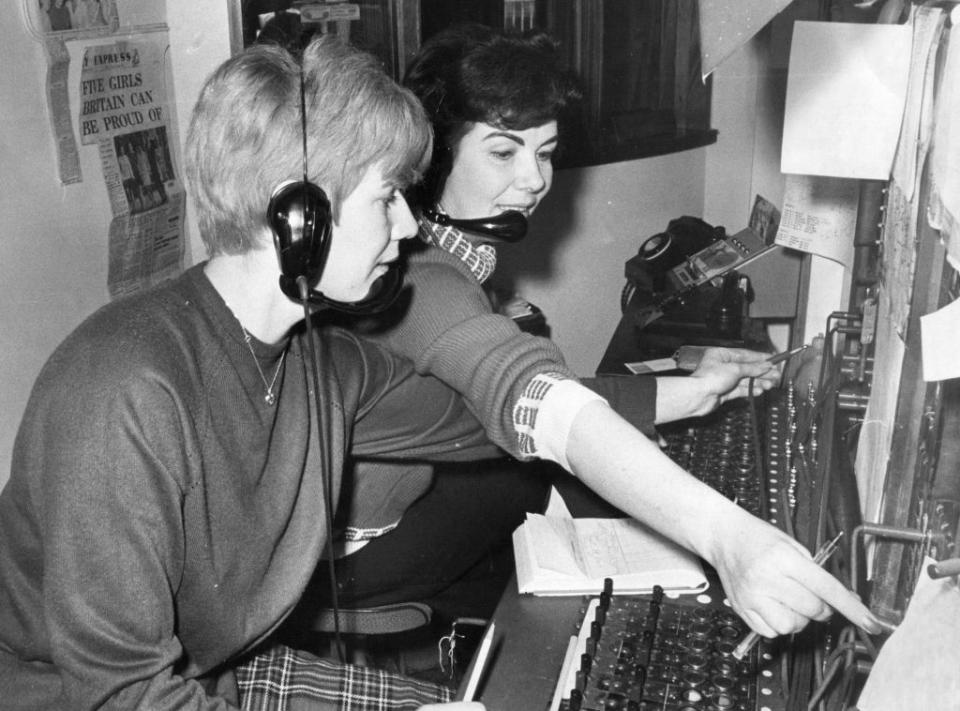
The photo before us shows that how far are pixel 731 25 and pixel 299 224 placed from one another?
1.42 feet

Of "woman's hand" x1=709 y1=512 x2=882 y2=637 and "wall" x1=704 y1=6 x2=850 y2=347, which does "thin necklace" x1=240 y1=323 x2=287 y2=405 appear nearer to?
"woman's hand" x1=709 y1=512 x2=882 y2=637

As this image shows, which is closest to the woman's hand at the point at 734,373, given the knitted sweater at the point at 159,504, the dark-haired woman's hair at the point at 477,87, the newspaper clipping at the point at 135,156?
the dark-haired woman's hair at the point at 477,87

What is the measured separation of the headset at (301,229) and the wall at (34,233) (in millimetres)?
696

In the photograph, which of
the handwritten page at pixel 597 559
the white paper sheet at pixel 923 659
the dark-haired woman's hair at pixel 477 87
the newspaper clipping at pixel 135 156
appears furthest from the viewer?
the newspaper clipping at pixel 135 156

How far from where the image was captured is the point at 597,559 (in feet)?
3.71

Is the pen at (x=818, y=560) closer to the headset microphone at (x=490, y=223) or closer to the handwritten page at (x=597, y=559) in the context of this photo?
the handwritten page at (x=597, y=559)

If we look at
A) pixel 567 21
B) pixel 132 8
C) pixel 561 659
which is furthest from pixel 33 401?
pixel 567 21

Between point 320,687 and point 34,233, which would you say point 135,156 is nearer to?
point 34,233

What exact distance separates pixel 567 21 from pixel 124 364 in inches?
89.4

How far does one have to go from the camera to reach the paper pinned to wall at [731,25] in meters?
0.74

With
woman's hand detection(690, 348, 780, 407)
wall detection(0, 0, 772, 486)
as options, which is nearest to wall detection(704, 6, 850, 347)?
wall detection(0, 0, 772, 486)

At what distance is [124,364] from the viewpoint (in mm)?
891

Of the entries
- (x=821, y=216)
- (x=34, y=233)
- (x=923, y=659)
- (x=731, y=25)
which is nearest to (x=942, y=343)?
(x=923, y=659)

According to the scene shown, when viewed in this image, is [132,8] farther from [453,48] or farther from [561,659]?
[561,659]
